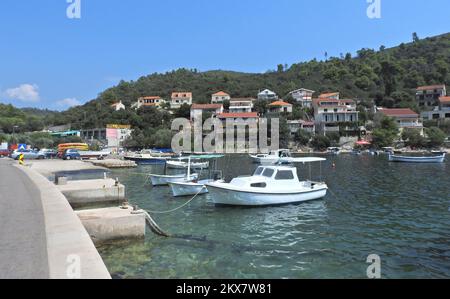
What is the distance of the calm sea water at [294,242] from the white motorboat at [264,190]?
0.62 metres

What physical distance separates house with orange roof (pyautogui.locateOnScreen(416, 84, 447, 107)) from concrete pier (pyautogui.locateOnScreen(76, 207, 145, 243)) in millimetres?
163640

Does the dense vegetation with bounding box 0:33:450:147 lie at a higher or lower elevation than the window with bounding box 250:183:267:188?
higher

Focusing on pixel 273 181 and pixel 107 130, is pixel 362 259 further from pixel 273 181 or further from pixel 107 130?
pixel 107 130

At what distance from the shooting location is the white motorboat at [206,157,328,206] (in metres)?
22.7

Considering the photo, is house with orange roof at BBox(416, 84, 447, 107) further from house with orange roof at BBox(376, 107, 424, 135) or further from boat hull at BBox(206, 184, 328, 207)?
boat hull at BBox(206, 184, 328, 207)

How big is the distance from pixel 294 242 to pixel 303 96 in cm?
14211

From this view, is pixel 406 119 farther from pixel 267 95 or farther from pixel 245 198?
pixel 245 198

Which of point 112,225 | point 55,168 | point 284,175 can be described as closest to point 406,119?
point 284,175

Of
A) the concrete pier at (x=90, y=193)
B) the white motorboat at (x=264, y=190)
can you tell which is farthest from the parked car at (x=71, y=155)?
the white motorboat at (x=264, y=190)

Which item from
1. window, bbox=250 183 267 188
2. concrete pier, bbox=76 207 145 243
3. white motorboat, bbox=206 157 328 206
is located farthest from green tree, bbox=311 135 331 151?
concrete pier, bbox=76 207 145 243

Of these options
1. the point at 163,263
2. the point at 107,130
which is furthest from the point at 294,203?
the point at 107,130

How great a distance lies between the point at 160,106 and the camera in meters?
156

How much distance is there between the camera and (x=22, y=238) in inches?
385
